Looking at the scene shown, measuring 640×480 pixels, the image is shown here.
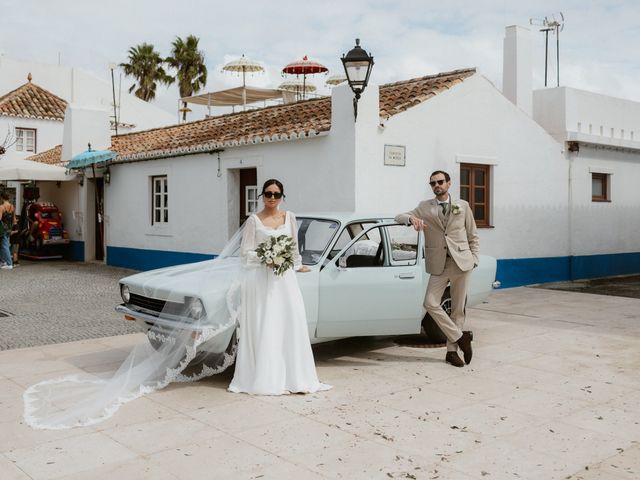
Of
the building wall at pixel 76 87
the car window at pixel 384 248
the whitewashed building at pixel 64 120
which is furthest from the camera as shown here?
the building wall at pixel 76 87

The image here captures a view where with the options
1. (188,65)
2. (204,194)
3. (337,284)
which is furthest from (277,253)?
(188,65)

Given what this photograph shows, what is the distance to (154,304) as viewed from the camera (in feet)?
20.8

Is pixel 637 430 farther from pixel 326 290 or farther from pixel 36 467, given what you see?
pixel 36 467

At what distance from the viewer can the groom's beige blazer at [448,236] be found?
6.70 m

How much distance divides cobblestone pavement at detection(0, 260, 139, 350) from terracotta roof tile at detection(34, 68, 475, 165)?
3118 millimetres

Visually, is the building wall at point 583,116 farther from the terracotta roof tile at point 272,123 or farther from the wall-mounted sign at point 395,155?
the wall-mounted sign at point 395,155

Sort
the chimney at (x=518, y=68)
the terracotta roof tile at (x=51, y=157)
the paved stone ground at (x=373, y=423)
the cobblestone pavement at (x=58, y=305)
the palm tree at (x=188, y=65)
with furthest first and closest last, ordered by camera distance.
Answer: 1. the palm tree at (x=188, y=65)
2. the terracotta roof tile at (x=51, y=157)
3. the chimney at (x=518, y=68)
4. the cobblestone pavement at (x=58, y=305)
5. the paved stone ground at (x=373, y=423)

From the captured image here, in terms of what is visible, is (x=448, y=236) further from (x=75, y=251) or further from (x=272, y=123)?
(x=75, y=251)

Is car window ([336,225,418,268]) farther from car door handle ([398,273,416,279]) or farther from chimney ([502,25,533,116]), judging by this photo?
chimney ([502,25,533,116])

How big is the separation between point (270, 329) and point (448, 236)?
82.1 inches

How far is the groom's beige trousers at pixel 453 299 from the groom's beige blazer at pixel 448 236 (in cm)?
9

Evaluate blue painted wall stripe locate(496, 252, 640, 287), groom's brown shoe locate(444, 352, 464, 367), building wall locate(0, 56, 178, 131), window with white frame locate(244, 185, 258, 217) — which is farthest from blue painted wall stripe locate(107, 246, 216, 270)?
building wall locate(0, 56, 178, 131)

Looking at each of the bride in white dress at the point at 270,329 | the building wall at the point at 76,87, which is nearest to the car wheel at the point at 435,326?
the bride in white dress at the point at 270,329

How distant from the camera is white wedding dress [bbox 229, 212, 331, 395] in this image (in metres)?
5.83
